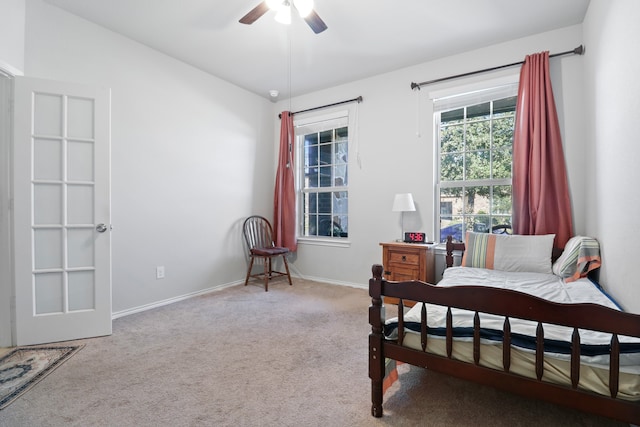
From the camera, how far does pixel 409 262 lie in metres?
3.15

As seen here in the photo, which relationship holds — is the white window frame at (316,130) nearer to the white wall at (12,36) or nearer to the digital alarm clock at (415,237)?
the digital alarm clock at (415,237)

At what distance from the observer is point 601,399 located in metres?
1.10

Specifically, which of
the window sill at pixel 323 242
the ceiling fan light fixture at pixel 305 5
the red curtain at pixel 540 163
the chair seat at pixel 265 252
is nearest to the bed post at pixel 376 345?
the ceiling fan light fixture at pixel 305 5

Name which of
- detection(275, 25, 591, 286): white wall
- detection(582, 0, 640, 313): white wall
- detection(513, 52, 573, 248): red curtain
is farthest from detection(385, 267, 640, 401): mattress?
detection(275, 25, 591, 286): white wall

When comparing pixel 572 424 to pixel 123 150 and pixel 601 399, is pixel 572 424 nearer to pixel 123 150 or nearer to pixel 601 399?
pixel 601 399

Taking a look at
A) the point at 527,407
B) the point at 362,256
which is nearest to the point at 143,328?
the point at 362,256

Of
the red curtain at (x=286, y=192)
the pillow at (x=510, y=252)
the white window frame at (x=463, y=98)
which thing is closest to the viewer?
the pillow at (x=510, y=252)

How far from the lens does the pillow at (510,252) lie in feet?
8.09

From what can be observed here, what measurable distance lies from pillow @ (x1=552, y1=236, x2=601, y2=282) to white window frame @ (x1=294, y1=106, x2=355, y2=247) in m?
2.26

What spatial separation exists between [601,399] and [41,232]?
3379 millimetres

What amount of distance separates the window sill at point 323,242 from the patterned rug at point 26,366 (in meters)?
2.72

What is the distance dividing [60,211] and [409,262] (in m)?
3.07

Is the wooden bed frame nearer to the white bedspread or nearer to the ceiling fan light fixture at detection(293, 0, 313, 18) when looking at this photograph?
the white bedspread

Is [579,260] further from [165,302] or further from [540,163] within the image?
[165,302]
